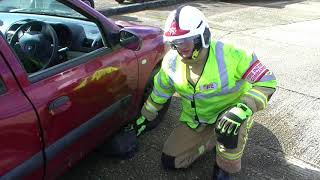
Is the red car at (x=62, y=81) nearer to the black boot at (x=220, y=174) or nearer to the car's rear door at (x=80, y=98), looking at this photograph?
the car's rear door at (x=80, y=98)

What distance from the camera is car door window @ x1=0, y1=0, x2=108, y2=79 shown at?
3.01 metres

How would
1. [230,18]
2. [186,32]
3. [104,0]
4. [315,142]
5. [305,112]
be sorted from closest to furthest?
[186,32]
[315,142]
[305,112]
[230,18]
[104,0]

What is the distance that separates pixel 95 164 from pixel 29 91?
132cm

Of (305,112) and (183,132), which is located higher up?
(183,132)

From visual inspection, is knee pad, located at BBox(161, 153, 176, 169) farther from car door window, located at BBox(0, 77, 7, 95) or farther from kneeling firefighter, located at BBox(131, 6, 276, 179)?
car door window, located at BBox(0, 77, 7, 95)

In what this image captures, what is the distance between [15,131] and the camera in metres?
2.21

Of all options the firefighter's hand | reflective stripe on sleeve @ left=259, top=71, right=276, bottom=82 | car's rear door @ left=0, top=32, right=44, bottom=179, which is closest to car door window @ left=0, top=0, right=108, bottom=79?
car's rear door @ left=0, top=32, right=44, bottom=179

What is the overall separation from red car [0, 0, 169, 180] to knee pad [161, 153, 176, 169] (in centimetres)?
43


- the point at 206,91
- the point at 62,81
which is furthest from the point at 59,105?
the point at 206,91

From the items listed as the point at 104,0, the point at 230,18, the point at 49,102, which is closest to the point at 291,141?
the point at 49,102

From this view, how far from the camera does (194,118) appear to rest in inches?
134

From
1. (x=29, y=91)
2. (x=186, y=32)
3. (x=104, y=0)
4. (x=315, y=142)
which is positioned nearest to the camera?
(x=29, y=91)

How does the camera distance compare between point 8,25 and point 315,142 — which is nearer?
point 8,25

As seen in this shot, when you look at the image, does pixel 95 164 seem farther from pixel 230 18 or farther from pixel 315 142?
pixel 230 18
